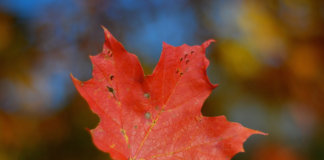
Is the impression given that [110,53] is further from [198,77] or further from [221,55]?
[221,55]

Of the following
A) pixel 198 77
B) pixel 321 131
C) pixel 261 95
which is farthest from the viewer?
pixel 321 131

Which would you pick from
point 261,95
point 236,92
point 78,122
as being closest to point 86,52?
point 78,122

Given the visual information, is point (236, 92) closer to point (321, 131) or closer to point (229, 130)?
point (321, 131)

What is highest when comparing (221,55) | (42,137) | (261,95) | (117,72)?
(117,72)

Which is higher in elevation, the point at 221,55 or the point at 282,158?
the point at 221,55

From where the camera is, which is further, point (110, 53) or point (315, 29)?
point (315, 29)

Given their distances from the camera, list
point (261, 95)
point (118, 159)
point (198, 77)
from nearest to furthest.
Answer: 1. point (118, 159)
2. point (198, 77)
3. point (261, 95)
